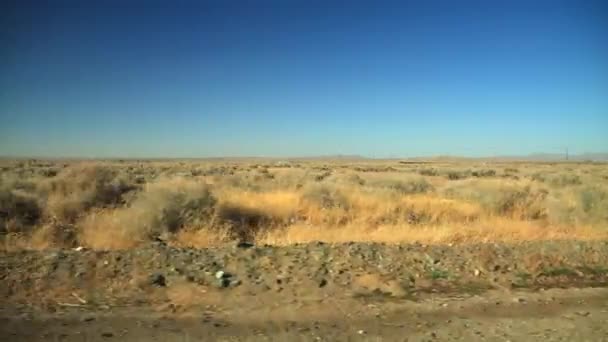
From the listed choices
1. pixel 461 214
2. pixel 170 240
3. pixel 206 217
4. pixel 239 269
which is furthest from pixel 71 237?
pixel 461 214

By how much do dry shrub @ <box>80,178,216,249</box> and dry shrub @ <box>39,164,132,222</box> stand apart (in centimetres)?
167

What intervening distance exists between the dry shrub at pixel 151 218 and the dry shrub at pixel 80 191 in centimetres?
167

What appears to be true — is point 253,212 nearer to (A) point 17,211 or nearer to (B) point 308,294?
(A) point 17,211

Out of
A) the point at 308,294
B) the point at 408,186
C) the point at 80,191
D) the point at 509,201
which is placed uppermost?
the point at 80,191

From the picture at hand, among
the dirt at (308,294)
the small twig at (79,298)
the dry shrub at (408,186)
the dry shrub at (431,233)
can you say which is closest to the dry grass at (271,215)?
the dry shrub at (431,233)

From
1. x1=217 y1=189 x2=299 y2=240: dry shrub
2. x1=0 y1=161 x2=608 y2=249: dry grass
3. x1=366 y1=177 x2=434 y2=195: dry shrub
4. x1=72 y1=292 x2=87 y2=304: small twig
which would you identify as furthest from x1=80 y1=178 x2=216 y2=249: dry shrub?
x1=366 y1=177 x2=434 y2=195: dry shrub

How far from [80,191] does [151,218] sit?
21.6 feet

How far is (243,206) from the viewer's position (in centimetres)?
1775

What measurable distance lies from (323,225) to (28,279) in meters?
8.67

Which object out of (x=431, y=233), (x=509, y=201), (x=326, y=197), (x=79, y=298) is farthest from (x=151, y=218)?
(x=509, y=201)

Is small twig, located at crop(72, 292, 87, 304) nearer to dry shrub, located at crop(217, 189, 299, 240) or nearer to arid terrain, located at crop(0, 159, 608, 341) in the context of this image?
arid terrain, located at crop(0, 159, 608, 341)

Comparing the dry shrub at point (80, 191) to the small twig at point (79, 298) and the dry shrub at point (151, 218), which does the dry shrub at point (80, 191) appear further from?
the small twig at point (79, 298)

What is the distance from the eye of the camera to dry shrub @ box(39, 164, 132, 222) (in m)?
16.6

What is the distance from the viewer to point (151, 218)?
13961mm
